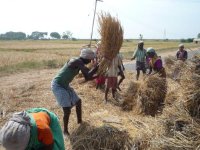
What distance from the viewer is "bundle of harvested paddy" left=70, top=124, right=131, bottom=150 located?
5.19 meters

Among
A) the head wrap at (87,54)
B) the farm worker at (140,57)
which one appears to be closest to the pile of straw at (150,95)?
the head wrap at (87,54)

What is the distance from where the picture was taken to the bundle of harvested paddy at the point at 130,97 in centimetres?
786

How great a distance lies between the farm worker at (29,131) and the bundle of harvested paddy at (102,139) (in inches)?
77.2

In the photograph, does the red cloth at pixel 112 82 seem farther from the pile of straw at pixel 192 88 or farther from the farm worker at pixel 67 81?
the pile of straw at pixel 192 88

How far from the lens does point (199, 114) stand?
4172mm

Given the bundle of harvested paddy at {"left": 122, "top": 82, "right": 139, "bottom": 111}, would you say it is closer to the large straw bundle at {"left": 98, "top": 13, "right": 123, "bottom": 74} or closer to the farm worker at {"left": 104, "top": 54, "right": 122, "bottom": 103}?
the farm worker at {"left": 104, "top": 54, "right": 122, "bottom": 103}

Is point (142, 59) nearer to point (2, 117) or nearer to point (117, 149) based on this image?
point (2, 117)

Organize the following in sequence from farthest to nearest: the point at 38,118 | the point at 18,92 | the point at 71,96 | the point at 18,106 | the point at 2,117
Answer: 1. the point at 18,92
2. the point at 18,106
3. the point at 2,117
4. the point at 71,96
5. the point at 38,118

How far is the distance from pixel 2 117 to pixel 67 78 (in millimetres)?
2012

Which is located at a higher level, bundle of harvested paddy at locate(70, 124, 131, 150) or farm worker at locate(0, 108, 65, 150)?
farm worker at locate(0, 108, 65, 150)

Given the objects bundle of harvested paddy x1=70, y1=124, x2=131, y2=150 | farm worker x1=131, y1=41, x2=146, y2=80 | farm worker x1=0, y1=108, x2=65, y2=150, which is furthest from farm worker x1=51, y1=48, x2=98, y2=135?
farm worker x1=131, y1=41, x2=146, y2=80

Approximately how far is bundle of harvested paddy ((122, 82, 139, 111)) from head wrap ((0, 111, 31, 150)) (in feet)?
16.8

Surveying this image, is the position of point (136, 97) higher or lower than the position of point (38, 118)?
lower

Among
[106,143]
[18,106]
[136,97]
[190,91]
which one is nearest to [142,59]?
[136,97]
